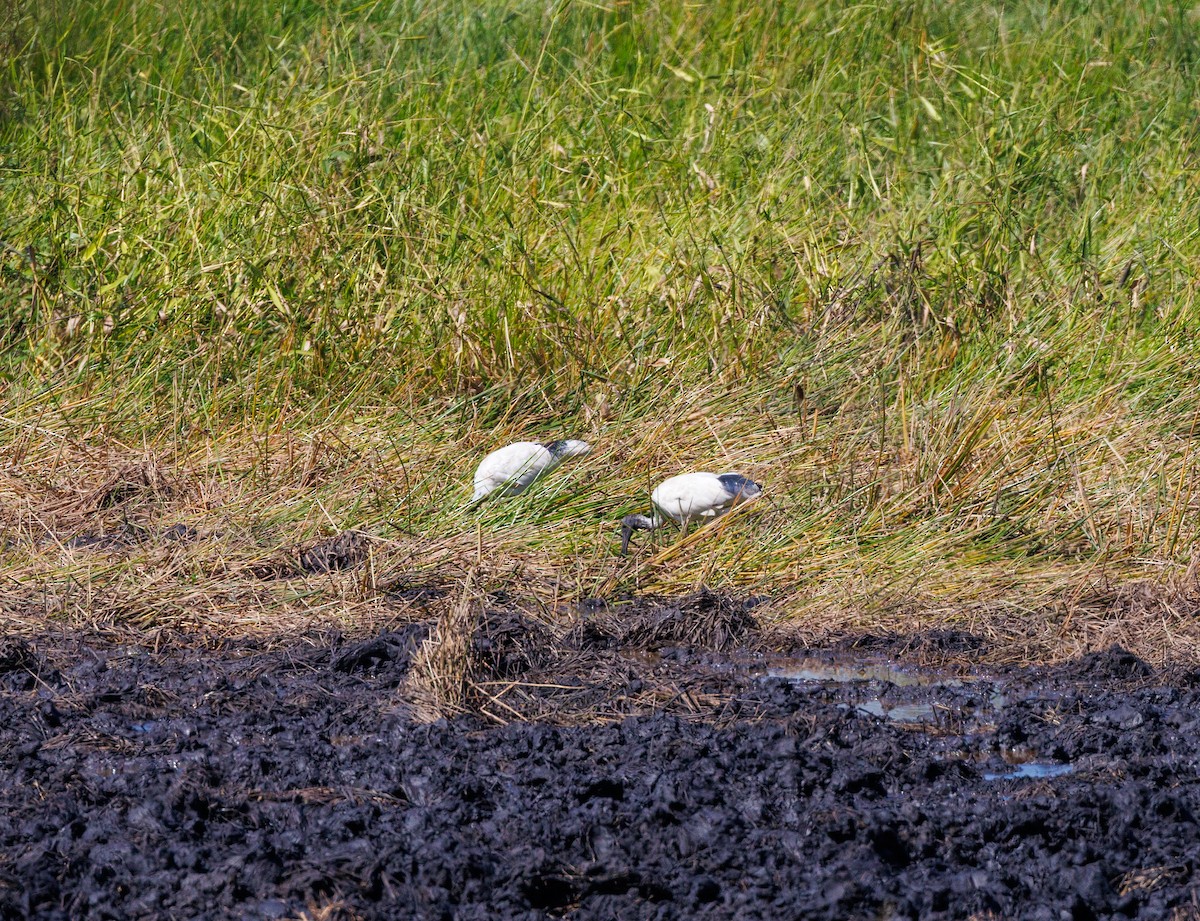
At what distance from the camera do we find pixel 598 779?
3.04 meters

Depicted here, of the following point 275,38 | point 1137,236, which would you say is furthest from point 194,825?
point 275,38

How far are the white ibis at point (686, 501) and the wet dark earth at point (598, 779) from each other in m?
0.69

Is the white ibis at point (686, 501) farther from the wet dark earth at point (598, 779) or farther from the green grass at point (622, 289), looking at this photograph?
the wet dark earth at point (598, 779)

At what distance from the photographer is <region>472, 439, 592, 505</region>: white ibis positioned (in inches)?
202

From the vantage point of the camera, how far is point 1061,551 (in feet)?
16.1

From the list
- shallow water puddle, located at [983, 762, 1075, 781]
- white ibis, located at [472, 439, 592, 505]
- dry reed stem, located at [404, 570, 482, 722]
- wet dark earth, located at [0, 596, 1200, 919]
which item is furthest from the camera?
white ibis, located at [472, 439, 592, 505]

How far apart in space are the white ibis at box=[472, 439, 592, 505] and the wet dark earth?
93 centimetres

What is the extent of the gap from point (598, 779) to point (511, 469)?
2.25 meters

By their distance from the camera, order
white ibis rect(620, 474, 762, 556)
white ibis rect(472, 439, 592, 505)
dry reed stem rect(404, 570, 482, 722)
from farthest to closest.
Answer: white ibis rect(472, 439, 592, 505)
white ibis rect(620, 474, 762, 556)
dry reed stem rect(404, 570, 482, 722)

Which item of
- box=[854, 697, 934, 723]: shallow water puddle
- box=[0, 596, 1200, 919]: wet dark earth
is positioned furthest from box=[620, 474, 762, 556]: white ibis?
box=[854, 697, 934, 723]: shallow water puddle

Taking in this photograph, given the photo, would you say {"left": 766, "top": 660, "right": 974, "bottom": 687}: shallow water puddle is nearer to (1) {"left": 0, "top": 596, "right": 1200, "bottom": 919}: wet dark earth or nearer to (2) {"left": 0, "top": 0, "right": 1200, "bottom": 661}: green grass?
(1) {"left": 0, "top": 596, "right": 1200, "bottom": 919}: wet dark earth

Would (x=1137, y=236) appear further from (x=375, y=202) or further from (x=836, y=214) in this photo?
(x=375, y=202)

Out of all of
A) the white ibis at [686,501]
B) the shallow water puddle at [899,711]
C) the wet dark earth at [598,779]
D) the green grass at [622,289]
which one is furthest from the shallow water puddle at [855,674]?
the white ibis at [686,501]

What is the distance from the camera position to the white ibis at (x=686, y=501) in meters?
4.96
